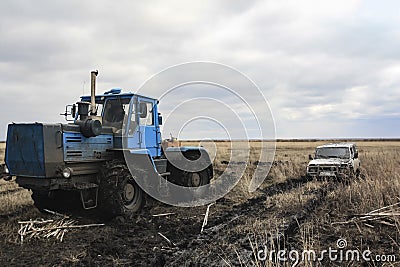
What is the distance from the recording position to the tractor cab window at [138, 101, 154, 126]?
9.86 meters

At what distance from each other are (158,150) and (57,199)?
3.16 metres

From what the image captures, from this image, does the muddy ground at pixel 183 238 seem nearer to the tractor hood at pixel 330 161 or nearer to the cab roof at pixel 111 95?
the cab roof at pixel 111 95

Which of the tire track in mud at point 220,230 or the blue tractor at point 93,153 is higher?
the blue tractor at point 93,153

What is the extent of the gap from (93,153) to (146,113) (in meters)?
2.13

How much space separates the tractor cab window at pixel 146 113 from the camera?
9.86 meters

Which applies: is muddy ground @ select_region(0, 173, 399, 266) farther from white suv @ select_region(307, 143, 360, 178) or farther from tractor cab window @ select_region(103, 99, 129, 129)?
white suv @ select_region(307, 143, 360, 178)

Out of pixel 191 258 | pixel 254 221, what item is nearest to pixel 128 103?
pixel 254 221

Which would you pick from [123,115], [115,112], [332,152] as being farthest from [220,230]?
[332,152]

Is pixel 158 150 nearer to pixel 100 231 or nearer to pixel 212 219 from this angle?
pixel 212 219

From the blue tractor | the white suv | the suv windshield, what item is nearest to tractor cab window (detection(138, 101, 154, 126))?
the blue tractor

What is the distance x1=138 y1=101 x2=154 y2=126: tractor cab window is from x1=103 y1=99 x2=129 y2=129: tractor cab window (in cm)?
44

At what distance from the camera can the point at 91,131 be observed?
8.25 metres

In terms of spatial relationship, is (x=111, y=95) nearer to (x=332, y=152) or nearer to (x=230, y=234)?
(x=230, y=234)

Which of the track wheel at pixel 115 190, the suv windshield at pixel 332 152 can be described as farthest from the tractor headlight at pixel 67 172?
the suv windshield at pixel 332 152
